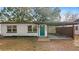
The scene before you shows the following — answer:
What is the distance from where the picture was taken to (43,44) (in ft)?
7.36

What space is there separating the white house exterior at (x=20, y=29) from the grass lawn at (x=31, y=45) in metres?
0.07

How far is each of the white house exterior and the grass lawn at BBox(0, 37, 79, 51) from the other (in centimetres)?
7

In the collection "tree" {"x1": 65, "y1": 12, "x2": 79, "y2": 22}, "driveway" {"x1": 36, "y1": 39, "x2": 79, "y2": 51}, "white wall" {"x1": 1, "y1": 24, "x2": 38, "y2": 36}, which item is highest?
"tree" {"x1": 65, "y1": 12, "x2": 79, "y2": 22}

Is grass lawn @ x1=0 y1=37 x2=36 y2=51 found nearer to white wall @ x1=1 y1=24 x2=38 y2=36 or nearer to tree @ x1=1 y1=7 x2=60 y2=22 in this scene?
white wall @ x1=1 y1=24 x2=38 y2=36

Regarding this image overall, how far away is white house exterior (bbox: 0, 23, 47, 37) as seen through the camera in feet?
7.23

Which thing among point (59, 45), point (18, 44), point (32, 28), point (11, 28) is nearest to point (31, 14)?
point (32, 28)

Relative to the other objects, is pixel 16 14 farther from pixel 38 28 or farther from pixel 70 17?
pixel 70 17

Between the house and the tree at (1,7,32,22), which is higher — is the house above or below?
below

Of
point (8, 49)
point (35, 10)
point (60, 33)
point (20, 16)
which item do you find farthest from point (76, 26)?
point (8, 49)

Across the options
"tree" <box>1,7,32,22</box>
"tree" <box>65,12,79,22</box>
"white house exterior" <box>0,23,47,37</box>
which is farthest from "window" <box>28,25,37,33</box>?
"tree" <box>65,12,79,22</box>

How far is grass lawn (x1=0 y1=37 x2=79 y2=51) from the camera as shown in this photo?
2.24 m

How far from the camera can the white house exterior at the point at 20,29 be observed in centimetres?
221

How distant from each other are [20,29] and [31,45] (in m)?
0.26

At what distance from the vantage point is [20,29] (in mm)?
2215
